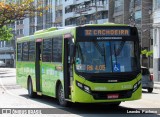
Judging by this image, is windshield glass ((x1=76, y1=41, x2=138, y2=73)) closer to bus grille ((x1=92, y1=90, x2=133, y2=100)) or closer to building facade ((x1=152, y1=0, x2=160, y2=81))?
bus grille ((x1=92, y1=90, x2=133, y2=100))

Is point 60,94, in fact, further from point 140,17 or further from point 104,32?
point 140,17

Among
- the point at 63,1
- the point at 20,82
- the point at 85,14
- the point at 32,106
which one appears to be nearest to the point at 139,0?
the point at 85,14

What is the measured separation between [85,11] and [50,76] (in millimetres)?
Result: 66081

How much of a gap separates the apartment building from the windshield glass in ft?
191

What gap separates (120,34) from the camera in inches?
583

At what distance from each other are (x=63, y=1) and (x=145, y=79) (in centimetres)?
7196

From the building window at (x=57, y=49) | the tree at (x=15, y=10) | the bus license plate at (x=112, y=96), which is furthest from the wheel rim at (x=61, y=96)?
the tree at (x=15, y=10)

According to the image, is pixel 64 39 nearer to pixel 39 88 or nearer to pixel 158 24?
pixel 39 88

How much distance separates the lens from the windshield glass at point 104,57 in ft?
47.1

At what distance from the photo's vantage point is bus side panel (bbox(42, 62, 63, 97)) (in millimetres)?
16422

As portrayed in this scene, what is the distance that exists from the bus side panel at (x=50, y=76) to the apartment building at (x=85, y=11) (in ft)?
179

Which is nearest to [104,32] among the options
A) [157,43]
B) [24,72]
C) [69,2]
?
[24,72]

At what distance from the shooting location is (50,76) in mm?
17500

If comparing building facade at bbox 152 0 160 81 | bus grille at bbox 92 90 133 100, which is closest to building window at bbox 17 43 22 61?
bus grille at bbox 92 90 133 100
